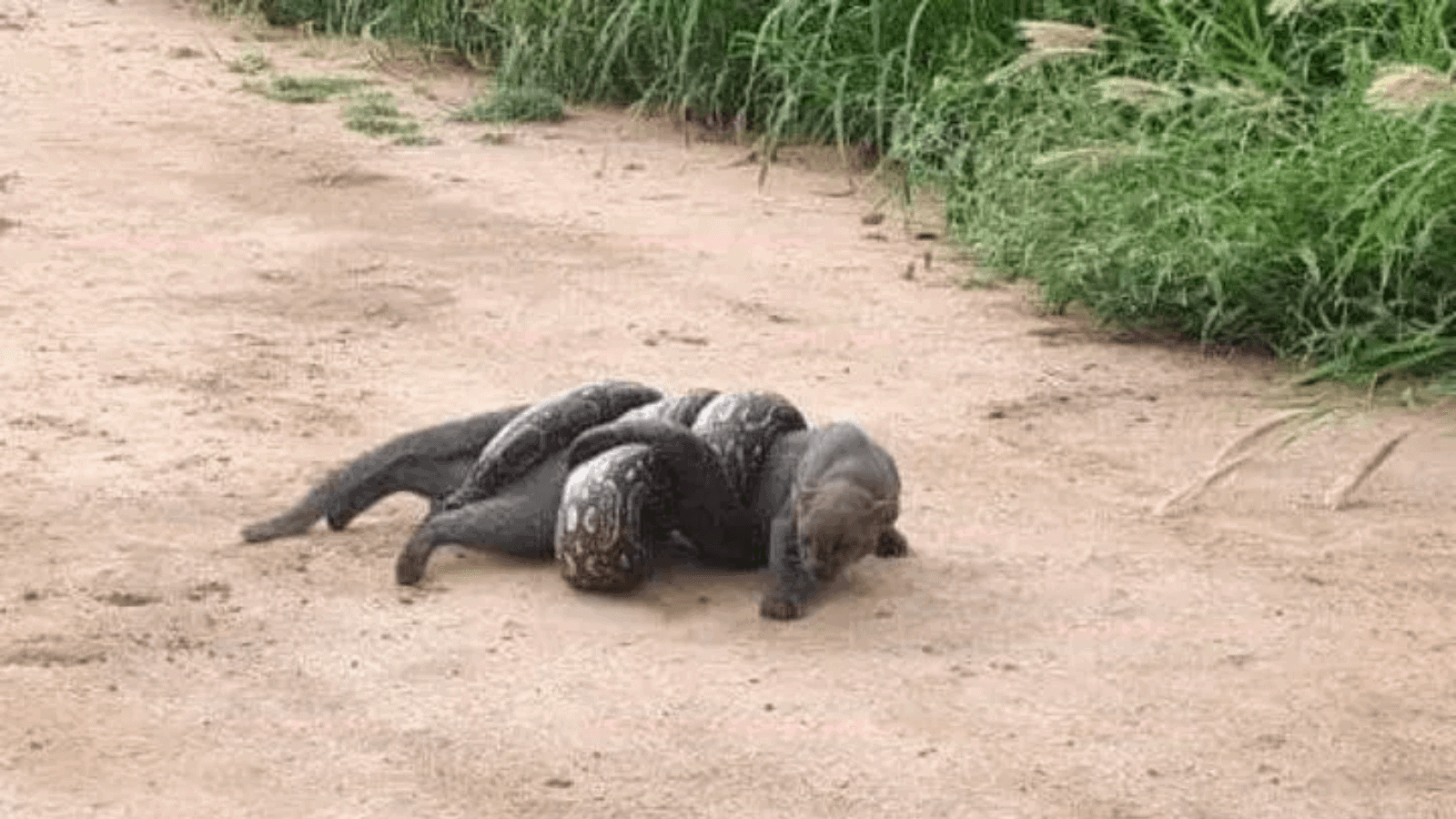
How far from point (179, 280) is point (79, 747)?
3.34 m

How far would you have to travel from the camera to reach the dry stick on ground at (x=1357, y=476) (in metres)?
5.45

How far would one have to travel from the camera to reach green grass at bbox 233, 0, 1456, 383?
6.43m

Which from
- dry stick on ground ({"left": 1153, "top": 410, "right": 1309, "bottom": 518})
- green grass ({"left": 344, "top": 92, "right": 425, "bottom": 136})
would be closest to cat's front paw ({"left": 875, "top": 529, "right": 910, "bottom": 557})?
dry stick on ground ({"left": 1153, "top": 410, "right": 1309, "bottom": 518})

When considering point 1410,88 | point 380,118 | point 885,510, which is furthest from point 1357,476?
point 380,118

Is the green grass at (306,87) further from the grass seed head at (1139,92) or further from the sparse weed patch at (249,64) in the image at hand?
the grass seed head at (1139,92)

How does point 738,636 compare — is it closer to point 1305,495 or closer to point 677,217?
point 1305,495

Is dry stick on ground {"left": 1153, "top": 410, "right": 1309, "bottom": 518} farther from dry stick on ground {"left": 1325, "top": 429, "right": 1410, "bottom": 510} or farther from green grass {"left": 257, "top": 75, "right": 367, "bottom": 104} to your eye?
green grass {"left": 257, "top": 75, "right": 367, "bottom": 104}

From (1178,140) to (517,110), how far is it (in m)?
3.33

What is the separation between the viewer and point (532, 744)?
422 cm

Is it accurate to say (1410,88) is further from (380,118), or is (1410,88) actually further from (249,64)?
(249,64)

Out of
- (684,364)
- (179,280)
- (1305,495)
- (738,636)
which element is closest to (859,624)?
(738,636)

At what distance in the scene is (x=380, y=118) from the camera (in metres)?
9.70

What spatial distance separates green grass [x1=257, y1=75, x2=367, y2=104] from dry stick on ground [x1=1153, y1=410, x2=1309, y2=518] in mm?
5286

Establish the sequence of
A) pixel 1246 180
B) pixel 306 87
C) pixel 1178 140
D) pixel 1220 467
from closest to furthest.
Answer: pixel 1220 467
pixel 1246 180
pixel 1178 140
pixel 306 87
